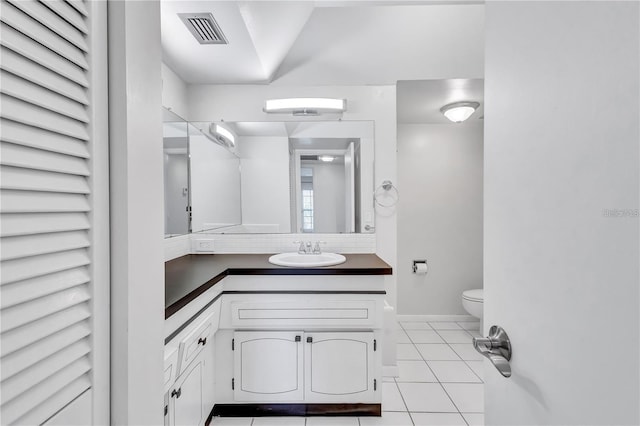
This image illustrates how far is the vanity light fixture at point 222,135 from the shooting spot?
8.12 ft

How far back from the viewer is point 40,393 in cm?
50

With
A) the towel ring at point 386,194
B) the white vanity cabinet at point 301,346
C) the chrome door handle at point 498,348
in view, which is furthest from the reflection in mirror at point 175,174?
the chrome door handle at point 498,348

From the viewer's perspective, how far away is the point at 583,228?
0.45 metres

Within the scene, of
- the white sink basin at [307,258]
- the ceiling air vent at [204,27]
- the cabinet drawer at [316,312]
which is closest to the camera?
the ceiling air vent at [204,27]

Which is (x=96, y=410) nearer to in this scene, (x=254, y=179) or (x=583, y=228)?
(x=583, y=228)

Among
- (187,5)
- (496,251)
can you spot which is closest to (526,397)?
(496,251)

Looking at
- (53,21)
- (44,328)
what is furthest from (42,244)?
(53,21)

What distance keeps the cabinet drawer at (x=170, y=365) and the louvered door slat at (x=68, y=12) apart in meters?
1.04

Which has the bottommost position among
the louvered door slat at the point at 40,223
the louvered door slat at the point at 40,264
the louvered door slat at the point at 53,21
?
the louvered door slat at the point at 40,264

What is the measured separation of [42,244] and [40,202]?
7 centimetres

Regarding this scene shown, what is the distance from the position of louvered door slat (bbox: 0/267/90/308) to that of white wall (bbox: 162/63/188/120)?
1759 mm

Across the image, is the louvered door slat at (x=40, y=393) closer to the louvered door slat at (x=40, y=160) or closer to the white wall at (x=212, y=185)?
the louvered door slat at (x=40, y=160)

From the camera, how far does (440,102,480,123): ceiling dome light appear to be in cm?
292

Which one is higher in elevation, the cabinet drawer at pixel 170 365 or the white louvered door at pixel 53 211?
the white louvered door at pixel 53 211
